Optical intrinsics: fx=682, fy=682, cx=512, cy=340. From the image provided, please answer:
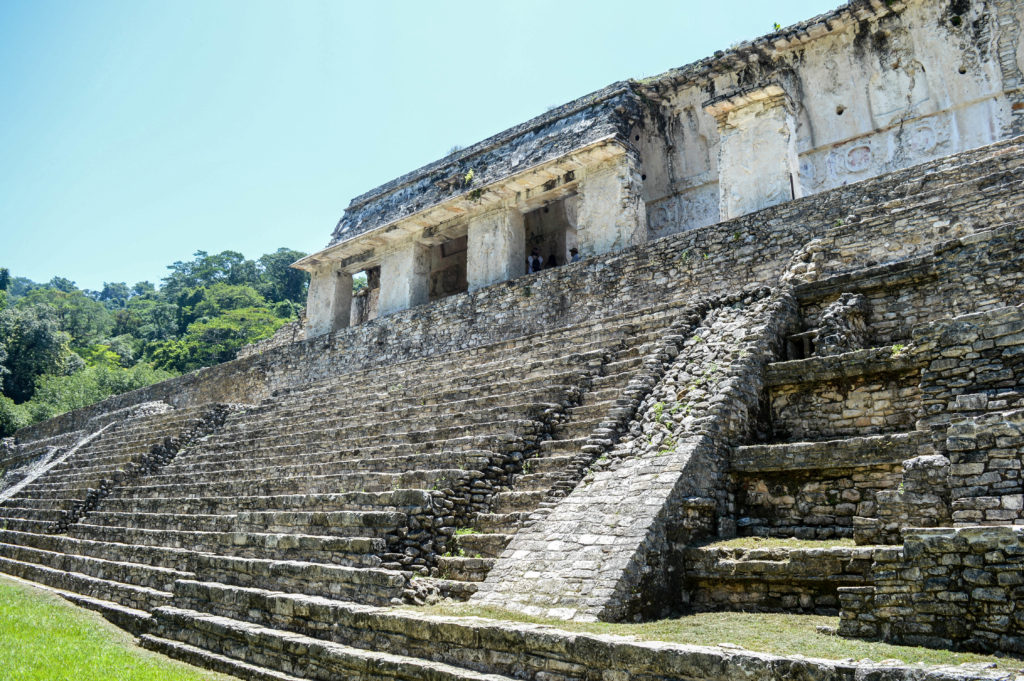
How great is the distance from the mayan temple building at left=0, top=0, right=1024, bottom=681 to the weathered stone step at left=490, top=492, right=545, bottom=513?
3 centimetres

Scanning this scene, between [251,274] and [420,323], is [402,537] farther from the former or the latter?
[251,274]

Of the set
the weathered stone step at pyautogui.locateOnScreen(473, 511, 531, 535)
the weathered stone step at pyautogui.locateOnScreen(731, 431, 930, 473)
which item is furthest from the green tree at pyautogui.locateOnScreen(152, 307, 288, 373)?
the weathered stone step at pyautogui.locateOnScreen(731, 431, 930, 473)

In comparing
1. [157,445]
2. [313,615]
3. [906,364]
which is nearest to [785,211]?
[906,364]

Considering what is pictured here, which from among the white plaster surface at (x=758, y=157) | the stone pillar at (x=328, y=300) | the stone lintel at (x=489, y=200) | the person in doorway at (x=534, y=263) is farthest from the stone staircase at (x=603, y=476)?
the stone pillar at (x=328, y=300)

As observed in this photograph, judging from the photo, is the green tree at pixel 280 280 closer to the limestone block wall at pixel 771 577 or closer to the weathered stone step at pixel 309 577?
the weathered stone step at pixel 309 577

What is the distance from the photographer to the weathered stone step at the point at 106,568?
282 inches

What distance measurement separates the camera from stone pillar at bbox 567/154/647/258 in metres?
12.4

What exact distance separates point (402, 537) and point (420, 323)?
8155mm

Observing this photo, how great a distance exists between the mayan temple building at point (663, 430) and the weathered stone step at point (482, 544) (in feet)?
0.09

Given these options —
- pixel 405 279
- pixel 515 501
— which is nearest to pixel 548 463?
pixel 515 501

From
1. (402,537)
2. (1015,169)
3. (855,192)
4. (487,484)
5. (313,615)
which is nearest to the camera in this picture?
(313,615)

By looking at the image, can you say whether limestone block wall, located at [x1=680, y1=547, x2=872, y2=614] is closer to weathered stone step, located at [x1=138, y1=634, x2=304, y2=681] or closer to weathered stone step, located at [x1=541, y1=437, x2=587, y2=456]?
weathered stone step, located at [x1=541, y1=437, x2=587, y2=456]

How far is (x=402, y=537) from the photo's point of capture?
548cm

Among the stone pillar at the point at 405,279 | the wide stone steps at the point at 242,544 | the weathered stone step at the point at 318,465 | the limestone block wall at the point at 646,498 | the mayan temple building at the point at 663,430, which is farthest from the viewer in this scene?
the stone pillar at the point at 405,279
